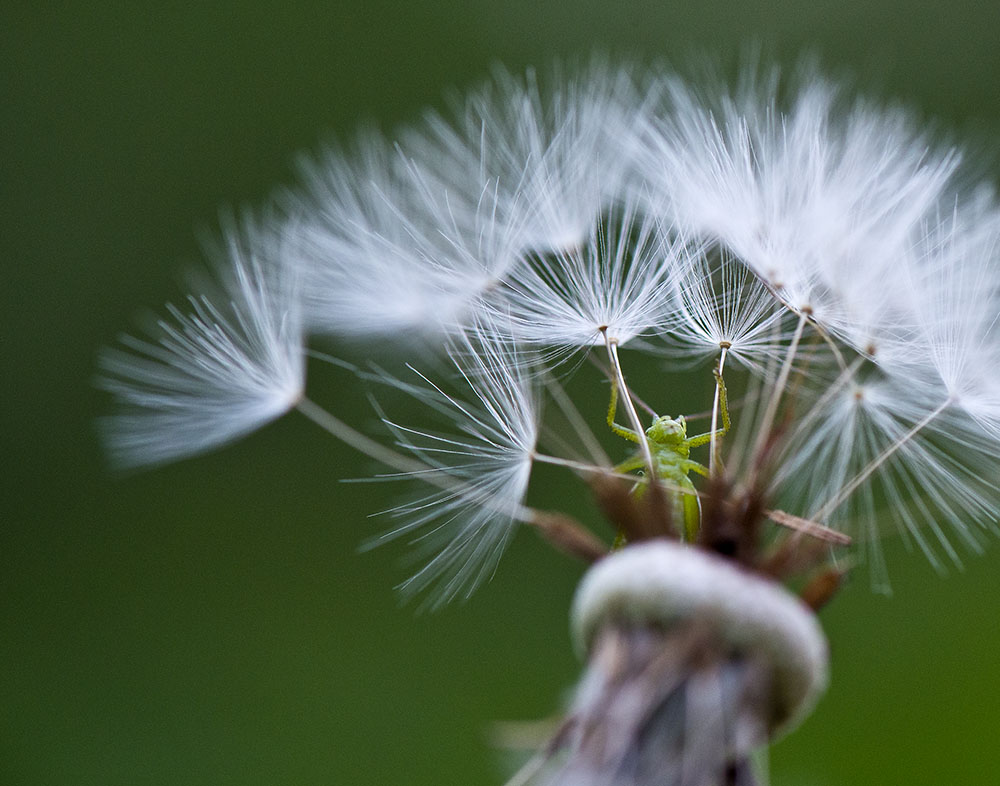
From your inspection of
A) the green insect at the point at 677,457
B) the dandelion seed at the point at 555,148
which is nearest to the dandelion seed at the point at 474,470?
the green insect at the point at 677,457

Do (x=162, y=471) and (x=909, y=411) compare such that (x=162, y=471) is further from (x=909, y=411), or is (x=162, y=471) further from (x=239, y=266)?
(x=909, y=411)

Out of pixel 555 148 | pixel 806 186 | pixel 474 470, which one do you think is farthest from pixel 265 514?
pixel 806 186

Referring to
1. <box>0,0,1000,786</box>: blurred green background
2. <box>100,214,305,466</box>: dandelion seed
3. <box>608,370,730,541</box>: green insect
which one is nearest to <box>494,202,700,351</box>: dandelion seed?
<box>608,370,730,541</box>: green insect

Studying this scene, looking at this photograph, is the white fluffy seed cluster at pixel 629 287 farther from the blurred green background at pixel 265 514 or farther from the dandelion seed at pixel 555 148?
the blurred green background at pixel 265 514

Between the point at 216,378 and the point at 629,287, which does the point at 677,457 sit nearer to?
the point at 629,287

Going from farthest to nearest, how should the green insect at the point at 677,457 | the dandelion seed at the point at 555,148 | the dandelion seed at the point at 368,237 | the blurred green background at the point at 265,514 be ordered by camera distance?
1. the blurred green background at the point at 265,514
2. the dandelion seed at the point at 368,237
3. the dandelion seed at the point at 555,148
4. the green insect at the point at 677,457

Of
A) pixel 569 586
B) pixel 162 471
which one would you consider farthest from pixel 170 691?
pixel 569 586

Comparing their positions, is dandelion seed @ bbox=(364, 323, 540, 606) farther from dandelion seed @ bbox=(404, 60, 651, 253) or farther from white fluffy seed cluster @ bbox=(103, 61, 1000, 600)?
dandelion seed @ bbox=(404, 60, 651, 253)
